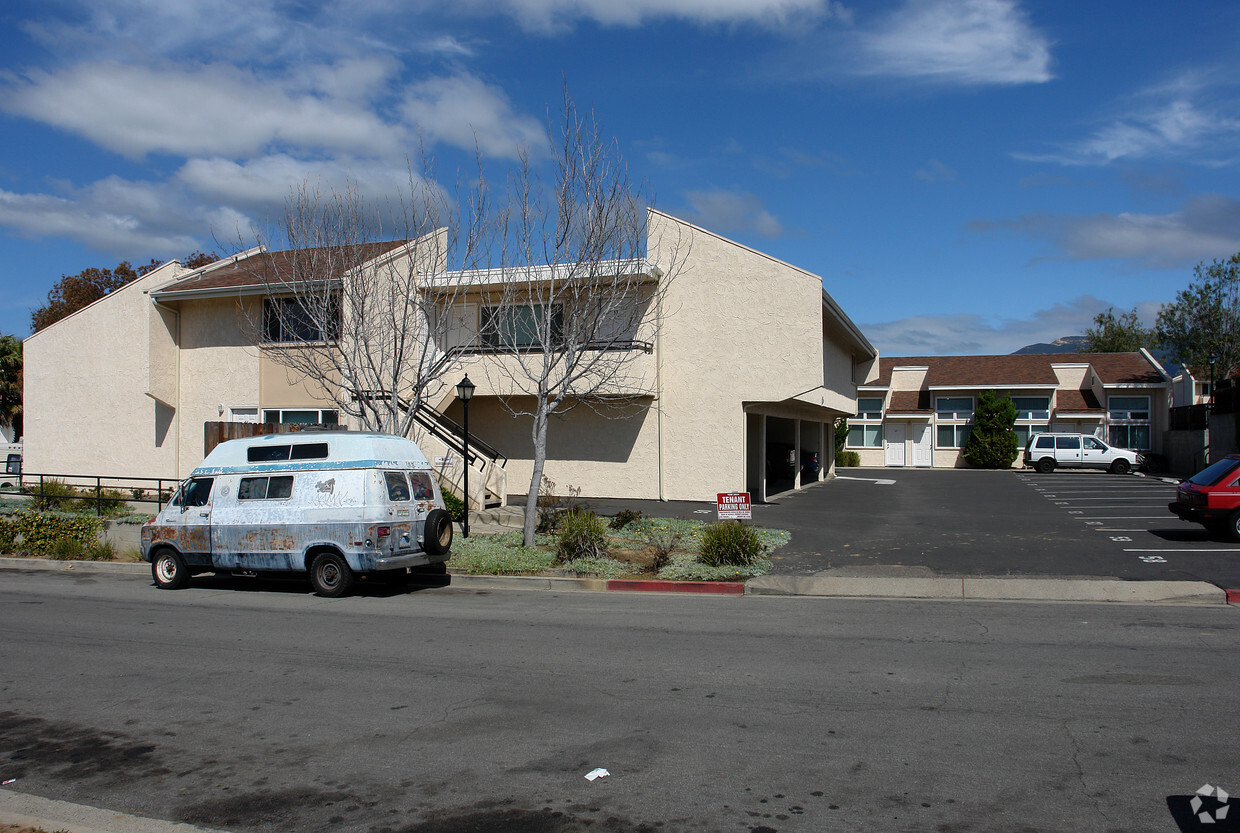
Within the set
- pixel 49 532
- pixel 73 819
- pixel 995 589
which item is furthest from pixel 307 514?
pixel 995 589

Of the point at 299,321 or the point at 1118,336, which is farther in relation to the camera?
the point at 1118,336

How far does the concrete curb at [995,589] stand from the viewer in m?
11.5

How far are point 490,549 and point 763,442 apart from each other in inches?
454

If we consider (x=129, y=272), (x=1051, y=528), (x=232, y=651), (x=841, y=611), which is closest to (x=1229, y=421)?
(x=1051, y=528)

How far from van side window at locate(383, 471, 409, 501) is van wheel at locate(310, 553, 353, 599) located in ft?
3.88

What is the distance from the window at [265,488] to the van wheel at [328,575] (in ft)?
3.68

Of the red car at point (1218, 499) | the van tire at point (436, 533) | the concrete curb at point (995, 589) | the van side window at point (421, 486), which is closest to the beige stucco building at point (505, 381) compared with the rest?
the van side window at point (421, 486)

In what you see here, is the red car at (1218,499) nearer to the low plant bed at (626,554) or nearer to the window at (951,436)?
the low plant bed at (626,554)

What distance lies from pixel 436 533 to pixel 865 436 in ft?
119

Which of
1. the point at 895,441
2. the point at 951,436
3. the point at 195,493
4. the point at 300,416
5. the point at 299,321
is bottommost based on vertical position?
the point at 195,493

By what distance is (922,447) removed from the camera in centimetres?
4453

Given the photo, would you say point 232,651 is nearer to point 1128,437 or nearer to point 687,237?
point 687,237

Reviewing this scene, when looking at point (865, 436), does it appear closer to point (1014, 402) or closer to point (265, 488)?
point (1014, 402)

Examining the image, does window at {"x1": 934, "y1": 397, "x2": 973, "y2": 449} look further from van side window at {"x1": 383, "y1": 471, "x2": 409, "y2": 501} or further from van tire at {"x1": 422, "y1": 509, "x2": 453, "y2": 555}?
van side window at {"x1": 383, "y1": 471, "x2": 409, "y2": 501}
